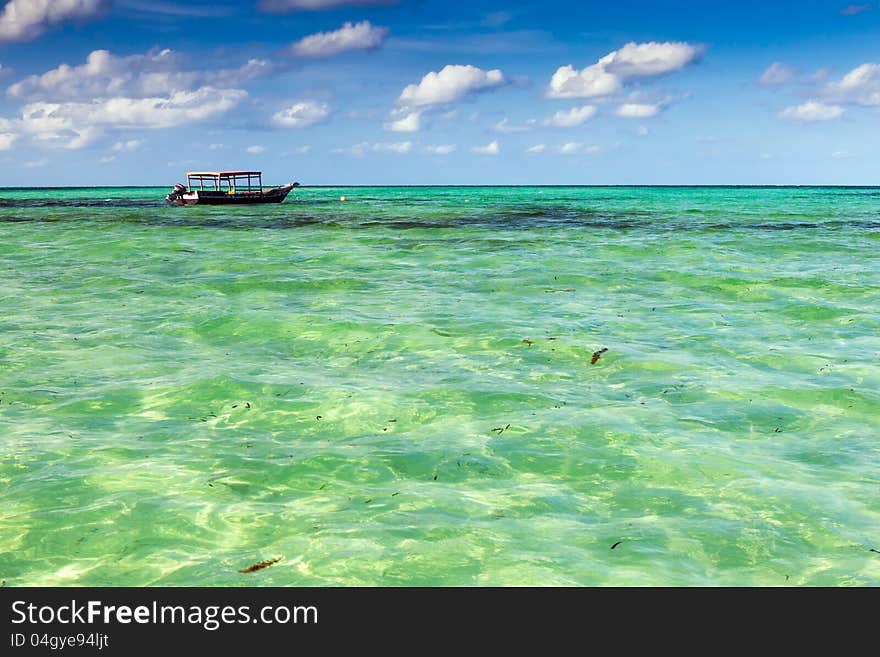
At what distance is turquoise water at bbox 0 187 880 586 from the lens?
4.50 meters

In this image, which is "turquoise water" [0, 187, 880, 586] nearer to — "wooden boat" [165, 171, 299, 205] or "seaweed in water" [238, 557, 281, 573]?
"seaweed in water" [238, 557, 281, 573]

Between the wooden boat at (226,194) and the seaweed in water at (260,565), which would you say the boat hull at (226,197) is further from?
the seaweed in water at (260,565)

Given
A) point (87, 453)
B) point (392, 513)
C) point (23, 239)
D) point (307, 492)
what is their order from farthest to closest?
point (23, 239)
point (87, 453)
point (307, 492)
point (392, 513)

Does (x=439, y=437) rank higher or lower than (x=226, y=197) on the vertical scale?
lower

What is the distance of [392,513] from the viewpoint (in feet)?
16.5

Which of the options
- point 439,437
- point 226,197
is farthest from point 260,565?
point 226,197

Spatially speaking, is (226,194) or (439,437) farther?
(226,194)

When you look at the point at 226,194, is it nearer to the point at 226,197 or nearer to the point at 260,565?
the point at 226,197

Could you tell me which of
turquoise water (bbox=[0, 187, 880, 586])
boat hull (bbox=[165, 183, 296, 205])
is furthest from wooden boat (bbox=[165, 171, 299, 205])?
turquoise water (bbox=[0, 187, 880, 586])

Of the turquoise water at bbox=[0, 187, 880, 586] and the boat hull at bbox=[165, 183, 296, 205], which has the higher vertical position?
the boat hull at bbox=[165, 183, 296, 205]

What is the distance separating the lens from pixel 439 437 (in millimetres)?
6453

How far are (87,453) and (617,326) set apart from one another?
23.9 feet

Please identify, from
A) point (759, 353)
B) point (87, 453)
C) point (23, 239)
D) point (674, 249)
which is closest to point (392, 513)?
point (87, 453)
